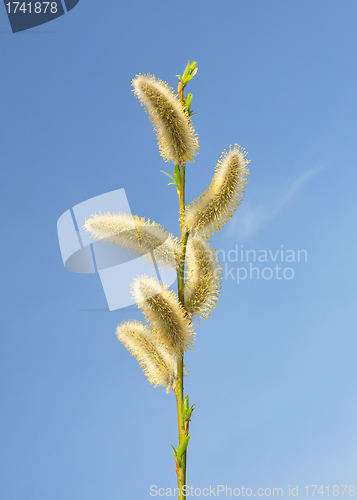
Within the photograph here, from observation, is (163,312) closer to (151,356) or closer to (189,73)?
(151,356)

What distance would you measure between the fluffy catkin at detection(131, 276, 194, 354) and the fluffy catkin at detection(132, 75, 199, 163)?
102 centimetres

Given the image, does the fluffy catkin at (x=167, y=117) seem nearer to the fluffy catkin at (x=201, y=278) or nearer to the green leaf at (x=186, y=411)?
the fluffy catkin at (x=201, y=278)

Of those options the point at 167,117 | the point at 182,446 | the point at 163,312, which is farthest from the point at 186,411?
the point at 167,117

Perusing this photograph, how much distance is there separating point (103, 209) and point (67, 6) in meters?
2.32

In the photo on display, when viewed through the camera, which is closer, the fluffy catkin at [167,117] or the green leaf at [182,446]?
the green leaf at [182,446]

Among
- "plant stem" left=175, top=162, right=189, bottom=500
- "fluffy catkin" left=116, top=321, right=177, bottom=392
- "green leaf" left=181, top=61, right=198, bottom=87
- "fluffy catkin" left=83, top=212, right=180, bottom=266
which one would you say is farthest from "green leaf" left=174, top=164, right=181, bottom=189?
"fluffy catkin" left=116, top=321, right=177, bottom=392

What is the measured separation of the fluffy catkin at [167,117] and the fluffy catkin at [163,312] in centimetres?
102

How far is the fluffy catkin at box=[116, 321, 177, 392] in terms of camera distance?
114 inches

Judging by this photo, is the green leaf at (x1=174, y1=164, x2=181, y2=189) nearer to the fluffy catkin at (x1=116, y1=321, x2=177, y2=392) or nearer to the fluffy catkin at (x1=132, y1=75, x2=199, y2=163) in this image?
the fluffy catkin at (x1=132, y1=75, x2=199, y2=163)

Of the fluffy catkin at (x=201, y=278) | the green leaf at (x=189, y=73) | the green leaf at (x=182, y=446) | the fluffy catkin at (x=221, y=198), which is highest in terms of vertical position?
the green leaf at (x=189, y=73)

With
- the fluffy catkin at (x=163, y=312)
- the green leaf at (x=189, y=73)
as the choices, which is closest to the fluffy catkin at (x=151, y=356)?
the fluffy catkin at (x=163, y=312)

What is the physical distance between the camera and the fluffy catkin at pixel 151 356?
9.50 feet

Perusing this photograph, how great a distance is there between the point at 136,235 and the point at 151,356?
0.87 m

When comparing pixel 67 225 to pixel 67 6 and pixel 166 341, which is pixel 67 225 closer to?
pixel 166 341
